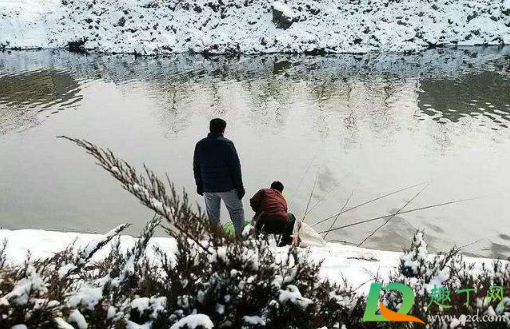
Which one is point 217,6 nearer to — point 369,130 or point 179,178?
point 369,130

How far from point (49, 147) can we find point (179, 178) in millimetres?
5122

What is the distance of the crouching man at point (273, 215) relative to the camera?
5.51m

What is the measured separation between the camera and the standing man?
533cm

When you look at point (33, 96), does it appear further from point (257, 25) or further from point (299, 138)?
point (257, 25)

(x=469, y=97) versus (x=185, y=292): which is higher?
(x=185, y=292)

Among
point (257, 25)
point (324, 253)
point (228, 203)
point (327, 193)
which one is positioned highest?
point (257, 25)

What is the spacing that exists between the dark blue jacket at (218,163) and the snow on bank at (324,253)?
1.05 meters

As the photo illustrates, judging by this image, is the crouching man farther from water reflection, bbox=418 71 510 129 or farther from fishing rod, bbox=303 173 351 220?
water reflection, bbox=418 71 510 129

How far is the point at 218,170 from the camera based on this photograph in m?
5.42

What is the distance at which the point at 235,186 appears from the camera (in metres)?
5.61

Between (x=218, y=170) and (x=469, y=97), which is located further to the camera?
(x=469, y=97)

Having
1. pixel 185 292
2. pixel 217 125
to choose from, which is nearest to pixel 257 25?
pixel 217 125

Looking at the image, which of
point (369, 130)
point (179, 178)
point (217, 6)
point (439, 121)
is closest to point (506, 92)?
point (439, 121)

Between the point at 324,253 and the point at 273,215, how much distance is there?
0.95 metres
